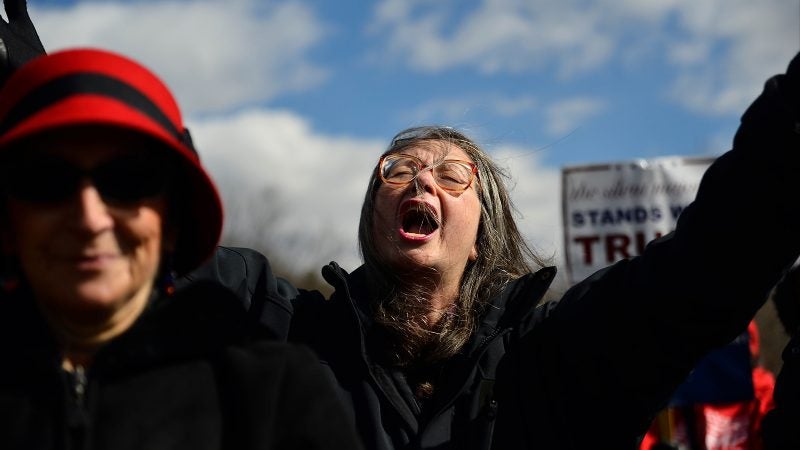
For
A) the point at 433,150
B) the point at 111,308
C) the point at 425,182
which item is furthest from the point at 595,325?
the point at 111,308

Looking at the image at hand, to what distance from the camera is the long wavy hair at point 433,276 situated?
3.03m

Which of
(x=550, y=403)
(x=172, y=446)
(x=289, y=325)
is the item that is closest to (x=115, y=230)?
(x=172, y=446)

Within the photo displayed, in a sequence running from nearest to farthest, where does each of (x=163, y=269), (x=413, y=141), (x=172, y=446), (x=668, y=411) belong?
(x=172, y=446) → (x=163, y=269) → (x=413, y=141) → (x=668, y=411)

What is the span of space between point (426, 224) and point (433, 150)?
0.28m

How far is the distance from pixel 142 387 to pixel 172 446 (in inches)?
4.6

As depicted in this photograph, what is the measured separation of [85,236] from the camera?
5.67ft

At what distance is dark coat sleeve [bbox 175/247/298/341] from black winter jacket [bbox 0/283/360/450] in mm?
890

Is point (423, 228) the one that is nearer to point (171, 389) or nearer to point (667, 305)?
point (667, 305)

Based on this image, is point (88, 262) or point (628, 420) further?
point (628, 420)

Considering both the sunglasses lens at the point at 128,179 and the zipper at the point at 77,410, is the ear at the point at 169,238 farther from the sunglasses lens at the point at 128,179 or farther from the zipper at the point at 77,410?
the zipper at the point at 77,410

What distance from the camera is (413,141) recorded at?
3.46 metres

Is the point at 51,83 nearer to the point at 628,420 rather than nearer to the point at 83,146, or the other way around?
the point at 83,146

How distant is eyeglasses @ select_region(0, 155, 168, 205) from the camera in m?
1.73

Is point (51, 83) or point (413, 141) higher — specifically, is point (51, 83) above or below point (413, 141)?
below
